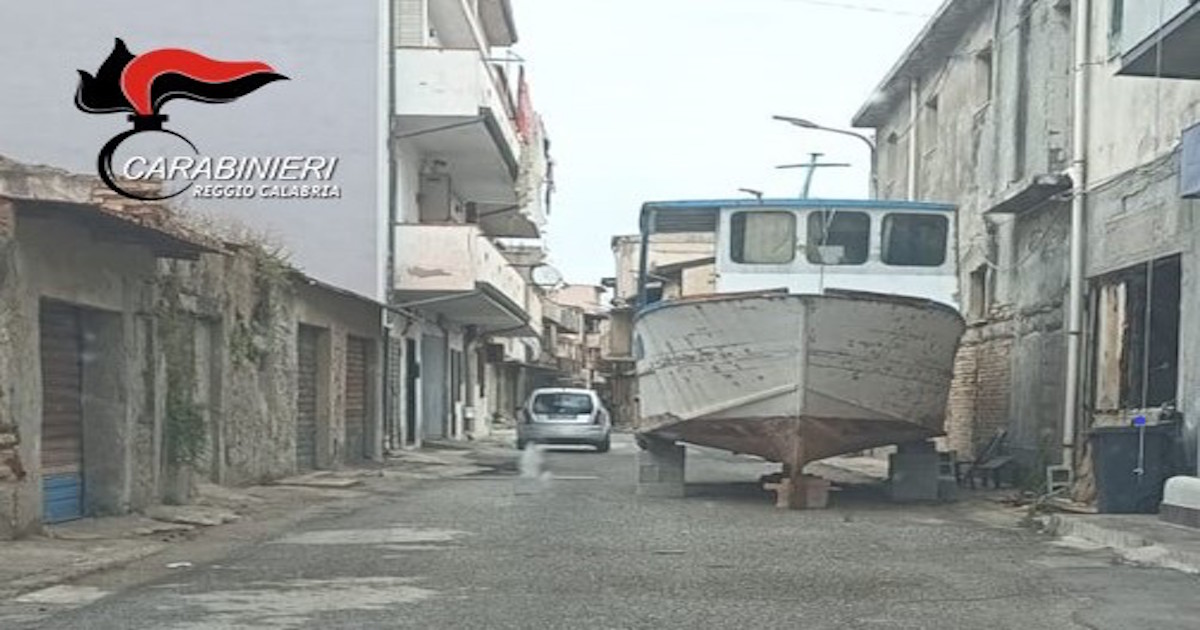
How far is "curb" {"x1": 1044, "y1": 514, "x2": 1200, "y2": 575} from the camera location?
9.09 m

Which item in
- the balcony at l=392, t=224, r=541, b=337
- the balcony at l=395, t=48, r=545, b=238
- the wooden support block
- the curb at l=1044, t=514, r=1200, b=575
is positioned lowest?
the wooden support block

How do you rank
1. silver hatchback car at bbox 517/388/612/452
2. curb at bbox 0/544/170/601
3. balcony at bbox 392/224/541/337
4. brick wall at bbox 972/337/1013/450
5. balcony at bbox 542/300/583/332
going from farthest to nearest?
balcony at bbox 542/300/583/332
silver hatchback car at bbox 517/388/612/452
balcony at bbox 392/224/541/337
brick wall at bbox 972/337/1013/450
curb at bbox 0/544/170/601

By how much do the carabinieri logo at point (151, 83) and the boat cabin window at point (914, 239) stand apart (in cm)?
1249

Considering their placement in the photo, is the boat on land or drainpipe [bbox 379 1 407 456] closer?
the boat on land

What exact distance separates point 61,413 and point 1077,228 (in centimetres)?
1137

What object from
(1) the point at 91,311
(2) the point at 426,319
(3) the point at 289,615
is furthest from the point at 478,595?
(2) the point at 426,319

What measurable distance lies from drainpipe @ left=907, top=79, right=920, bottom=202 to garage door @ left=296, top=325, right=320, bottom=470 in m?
12.0

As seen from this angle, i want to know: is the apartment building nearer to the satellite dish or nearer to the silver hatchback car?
the silver hatchback car

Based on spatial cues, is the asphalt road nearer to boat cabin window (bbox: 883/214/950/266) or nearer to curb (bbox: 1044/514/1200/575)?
curb (bbox: 1044/514/1200/575)

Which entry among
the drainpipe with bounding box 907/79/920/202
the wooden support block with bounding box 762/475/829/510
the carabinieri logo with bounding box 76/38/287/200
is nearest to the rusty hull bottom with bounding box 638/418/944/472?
the wooden support block with bounding box 762/475/829/510

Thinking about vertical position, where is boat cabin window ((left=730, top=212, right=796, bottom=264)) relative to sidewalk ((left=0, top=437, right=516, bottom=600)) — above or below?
above

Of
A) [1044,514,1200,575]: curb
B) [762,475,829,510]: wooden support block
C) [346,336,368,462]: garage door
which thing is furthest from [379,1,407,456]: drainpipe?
[1044,514,1200,575]: curb

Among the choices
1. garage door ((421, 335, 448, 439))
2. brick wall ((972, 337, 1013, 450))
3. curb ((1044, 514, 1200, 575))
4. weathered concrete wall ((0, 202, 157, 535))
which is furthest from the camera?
garage door ((421, 335, 448, 439))

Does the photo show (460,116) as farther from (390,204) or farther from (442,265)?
(442,265)
